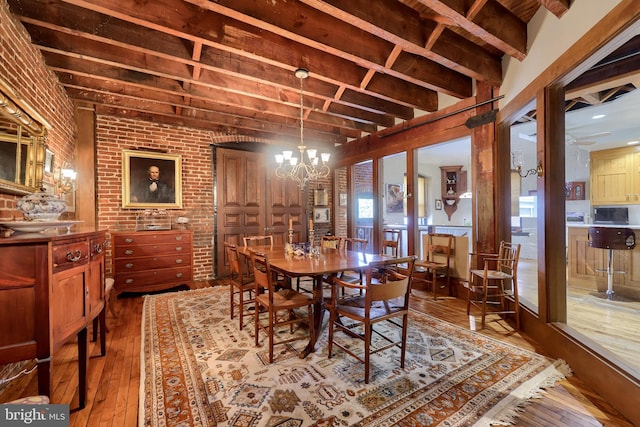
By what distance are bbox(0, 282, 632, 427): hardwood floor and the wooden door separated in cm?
251

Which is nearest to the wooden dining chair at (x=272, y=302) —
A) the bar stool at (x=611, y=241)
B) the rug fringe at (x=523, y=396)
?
the rug fringe at (x=523, y=396)

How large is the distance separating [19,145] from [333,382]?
9.55 ft

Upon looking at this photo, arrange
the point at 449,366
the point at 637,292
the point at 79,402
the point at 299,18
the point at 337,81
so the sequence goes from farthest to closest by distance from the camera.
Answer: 1. the point at 637,292
2. the point at 337,81
3. the point at 299,18
4. the point at 449,366
5. the point at 79,402

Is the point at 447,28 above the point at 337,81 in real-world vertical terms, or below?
above

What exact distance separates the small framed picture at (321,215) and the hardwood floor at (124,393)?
391 cm

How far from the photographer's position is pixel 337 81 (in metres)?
3.03

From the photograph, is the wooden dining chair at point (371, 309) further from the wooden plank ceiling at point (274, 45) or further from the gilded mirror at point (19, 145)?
the gilded mirror at point (19, 145)

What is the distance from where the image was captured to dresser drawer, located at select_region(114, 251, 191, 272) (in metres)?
3.72

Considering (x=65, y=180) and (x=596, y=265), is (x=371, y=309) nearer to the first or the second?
(x=65, y=180)

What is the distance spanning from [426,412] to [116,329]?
3.02m

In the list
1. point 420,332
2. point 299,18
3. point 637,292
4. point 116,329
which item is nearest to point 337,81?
point 299,18

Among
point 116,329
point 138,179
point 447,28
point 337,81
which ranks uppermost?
point 447,28

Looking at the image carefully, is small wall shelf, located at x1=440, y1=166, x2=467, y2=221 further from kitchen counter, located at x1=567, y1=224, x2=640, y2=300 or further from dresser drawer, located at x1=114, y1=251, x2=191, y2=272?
dresser drawer, located at x1=114, y1=251, x2=191, y2=272

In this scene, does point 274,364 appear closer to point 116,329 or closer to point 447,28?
point 116,329
